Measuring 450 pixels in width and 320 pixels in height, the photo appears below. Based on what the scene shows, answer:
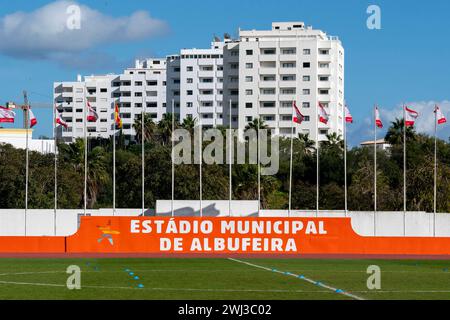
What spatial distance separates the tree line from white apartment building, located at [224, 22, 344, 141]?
4833cm

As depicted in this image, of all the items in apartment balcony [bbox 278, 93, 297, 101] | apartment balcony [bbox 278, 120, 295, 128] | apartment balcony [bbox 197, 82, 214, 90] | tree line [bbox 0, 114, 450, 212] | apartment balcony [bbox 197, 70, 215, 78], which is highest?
apartment balcony [bbox 197, 70, 215, 78]

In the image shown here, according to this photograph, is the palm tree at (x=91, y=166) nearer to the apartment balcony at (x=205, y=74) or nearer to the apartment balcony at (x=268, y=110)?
the apartment balcony at (x=268, y=110)

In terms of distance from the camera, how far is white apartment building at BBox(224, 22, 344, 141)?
166 metres

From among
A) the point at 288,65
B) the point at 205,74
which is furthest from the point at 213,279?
the point at 205,74

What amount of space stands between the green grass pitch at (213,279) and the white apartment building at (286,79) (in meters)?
121

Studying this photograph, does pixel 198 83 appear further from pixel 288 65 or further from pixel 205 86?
pixel 288 65

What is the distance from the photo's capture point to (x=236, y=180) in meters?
95.6

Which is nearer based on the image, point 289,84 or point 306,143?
point 306,143

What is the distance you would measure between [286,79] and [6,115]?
108220 millimetres

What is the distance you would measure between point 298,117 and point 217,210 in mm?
9148

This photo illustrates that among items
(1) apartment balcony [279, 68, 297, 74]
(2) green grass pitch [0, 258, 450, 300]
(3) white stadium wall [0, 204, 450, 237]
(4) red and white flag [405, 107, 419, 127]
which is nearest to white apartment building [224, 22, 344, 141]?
(1) apartment balcony [279, 68, 297, 74]

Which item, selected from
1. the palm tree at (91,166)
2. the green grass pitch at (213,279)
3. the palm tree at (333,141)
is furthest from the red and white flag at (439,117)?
the palm tree at (333,141)

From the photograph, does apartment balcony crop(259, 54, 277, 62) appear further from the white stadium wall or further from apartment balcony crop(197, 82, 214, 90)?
the white stadium wall
